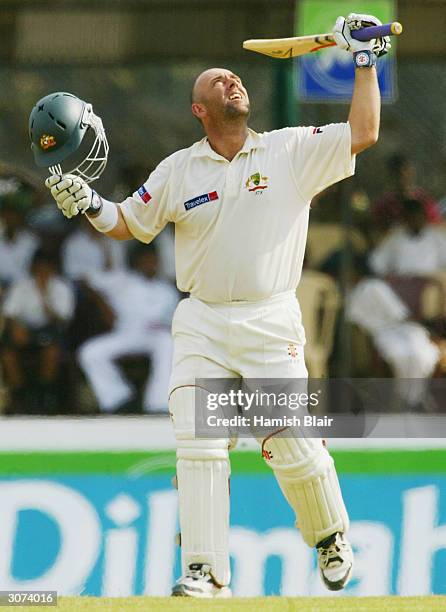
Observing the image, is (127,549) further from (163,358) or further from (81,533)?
(163,358)

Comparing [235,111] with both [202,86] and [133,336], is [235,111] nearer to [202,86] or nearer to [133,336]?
[202,86]

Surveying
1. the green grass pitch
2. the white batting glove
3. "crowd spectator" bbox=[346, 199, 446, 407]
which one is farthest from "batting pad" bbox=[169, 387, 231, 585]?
"crowd spectator" bbox=[346, 199, 446, 407]

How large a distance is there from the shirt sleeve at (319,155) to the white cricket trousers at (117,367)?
286 cm

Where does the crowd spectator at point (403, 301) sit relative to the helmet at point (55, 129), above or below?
below

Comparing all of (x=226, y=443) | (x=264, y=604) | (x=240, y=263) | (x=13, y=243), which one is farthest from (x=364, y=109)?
(x=13, y=243)

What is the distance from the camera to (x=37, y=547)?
21.5 feet

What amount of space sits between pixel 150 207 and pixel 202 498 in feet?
3.75

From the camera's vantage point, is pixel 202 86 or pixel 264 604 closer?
pixel 264 604

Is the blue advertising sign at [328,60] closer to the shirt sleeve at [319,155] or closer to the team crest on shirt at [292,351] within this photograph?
the shirt sleeve at [319,155]

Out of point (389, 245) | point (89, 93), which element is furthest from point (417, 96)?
point (89, 93)

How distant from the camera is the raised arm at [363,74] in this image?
16.5 feet

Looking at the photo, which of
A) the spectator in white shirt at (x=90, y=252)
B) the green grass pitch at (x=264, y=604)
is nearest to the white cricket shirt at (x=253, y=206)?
the green grass pitch at (x=264, y=604)

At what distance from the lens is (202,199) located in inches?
204

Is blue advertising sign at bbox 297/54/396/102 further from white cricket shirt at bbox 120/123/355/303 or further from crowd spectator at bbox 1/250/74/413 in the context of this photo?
white cricket shirt at bbox 120/123/355/303
